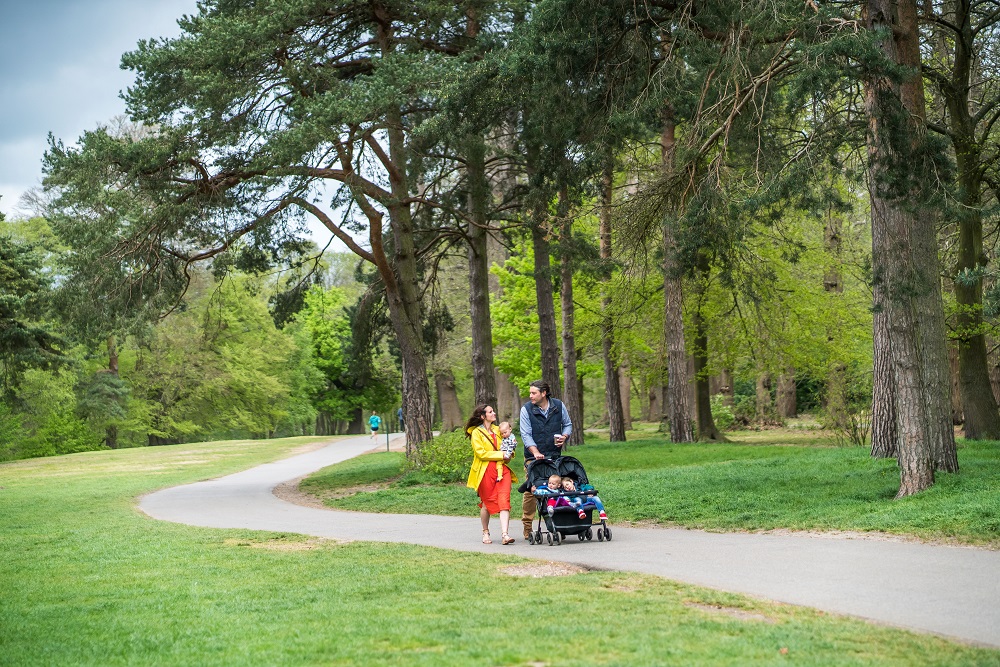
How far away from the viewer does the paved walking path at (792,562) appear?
7.19m

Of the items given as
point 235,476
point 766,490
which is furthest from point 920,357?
point 235,476

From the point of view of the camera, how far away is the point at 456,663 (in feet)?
19.1

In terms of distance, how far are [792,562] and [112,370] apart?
5227 cm

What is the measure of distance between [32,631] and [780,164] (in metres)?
11.9

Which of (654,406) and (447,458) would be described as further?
(654,406)

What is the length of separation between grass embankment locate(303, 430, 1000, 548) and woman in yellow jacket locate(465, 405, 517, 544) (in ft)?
8.81

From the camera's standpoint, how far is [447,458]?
2186cm

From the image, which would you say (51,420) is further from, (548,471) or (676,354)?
(548,471)

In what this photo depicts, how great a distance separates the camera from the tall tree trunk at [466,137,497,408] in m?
24.4

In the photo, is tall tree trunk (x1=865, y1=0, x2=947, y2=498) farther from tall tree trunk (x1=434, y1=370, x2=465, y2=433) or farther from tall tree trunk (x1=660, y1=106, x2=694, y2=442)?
tall tree trunk (x1=434, y1=370, x2=465, y2=433)

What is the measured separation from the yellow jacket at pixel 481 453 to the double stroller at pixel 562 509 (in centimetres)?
34

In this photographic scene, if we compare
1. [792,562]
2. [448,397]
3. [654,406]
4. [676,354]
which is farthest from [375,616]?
[654,406]

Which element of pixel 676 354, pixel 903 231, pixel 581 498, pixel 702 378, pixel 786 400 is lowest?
pixel 581 498

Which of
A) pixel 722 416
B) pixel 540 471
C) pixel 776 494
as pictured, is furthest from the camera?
pixel 722 416
